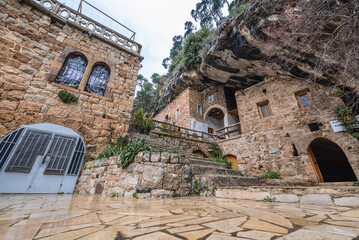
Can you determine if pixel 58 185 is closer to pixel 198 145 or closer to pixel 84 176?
pixel 84 176

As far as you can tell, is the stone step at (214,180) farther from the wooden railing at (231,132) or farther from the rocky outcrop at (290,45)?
the wooden railing at (231,132)

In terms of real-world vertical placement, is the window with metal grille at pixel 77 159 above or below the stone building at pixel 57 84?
below

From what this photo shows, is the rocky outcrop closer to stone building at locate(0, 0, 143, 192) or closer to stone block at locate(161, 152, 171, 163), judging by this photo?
stone block at locate(161, 152, 171, 163)

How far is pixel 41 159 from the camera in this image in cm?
375

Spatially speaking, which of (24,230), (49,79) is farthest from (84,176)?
(24,230)

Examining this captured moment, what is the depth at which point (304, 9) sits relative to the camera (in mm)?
3506

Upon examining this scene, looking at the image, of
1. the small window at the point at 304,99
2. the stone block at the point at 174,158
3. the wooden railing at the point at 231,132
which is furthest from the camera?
the wooden railing at the point at 231,132

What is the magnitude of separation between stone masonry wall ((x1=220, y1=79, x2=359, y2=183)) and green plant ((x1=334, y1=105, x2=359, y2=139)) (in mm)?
202

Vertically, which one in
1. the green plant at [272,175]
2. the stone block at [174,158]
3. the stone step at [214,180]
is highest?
the stone block at [174,158]

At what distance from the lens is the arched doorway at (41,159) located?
342 cm

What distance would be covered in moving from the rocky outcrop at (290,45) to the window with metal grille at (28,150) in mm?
7250

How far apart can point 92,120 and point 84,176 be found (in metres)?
1.81

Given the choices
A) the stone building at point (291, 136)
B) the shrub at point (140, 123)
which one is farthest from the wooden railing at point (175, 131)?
the stone building at point (291, 136)

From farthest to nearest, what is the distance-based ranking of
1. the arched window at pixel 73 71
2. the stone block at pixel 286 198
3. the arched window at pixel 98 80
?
the arched window at pixel 98 80
the arched window at pixel 73 71
the stone block at pixel 286 198
